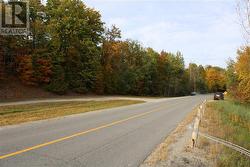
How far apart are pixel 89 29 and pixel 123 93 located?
55.7 feet

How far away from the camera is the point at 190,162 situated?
373 inches

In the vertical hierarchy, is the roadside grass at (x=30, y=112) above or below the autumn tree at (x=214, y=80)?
below

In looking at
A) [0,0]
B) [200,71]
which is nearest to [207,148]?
[0,0]

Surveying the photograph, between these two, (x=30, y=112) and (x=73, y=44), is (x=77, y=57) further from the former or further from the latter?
(x=30, y=112)

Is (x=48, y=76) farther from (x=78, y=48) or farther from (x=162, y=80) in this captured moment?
(x=162, y=80)

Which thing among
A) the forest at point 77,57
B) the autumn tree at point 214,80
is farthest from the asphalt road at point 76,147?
the autumn tree at point 214,80

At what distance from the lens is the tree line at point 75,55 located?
4697 centimetres

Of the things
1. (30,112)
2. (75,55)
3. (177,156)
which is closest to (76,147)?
(177,156)

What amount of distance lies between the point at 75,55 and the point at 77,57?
35.6 inches

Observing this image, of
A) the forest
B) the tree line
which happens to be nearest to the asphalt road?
the forest

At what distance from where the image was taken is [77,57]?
185ft

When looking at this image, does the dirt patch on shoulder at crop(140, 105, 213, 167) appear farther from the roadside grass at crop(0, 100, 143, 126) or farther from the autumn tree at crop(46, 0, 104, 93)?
the autumn tree at crop(46, 0, 104, 93)

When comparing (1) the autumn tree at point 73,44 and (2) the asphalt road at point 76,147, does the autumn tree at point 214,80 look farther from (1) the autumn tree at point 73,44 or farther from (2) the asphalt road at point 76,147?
(2) the asphalt road at point 76,147

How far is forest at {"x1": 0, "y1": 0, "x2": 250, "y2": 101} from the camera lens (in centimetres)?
4581
